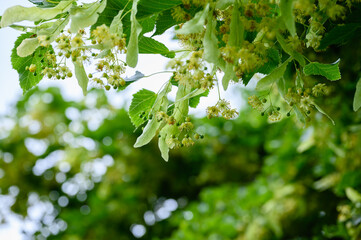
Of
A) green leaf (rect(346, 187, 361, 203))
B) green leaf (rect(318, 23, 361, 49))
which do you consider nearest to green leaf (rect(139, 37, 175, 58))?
green leaf (rect(318, 23, 361, 49))

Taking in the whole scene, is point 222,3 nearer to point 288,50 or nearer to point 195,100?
point 288,50

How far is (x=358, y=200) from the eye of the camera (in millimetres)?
1814

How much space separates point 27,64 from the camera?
2.73 feet

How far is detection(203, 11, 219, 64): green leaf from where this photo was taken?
62 cm

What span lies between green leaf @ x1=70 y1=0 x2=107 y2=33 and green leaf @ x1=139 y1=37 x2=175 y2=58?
0.12 meters

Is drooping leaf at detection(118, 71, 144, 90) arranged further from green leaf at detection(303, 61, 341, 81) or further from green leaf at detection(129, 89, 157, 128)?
green leaf at detection(303, 61, 341, 81)

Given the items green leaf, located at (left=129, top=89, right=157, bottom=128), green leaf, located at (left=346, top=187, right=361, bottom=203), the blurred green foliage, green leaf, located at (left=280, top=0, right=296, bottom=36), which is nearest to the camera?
green leaf, located at (left=280, top=0, right=296, bottom=36)

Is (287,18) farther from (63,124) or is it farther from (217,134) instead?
(63,124)

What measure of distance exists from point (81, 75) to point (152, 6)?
0.60 ft

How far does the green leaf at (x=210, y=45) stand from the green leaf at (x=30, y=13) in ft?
0.83

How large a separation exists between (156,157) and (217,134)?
0.82 m

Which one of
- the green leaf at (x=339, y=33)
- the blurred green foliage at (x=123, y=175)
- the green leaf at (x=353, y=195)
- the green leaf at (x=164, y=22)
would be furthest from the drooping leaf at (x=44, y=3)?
the blurred green foliage at (x=123, y=175)

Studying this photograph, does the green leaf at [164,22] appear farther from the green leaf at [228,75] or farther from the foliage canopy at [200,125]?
the green leaf at [228,75]

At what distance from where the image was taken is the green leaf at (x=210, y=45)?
2.05ft
